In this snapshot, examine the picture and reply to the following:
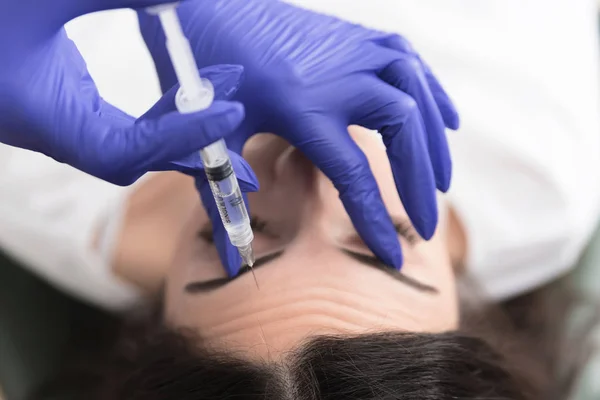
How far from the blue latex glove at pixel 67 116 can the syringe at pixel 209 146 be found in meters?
0.02

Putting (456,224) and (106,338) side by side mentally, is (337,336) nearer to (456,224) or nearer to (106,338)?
(456,224)

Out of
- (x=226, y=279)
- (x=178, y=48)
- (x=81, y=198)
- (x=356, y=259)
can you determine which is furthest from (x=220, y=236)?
(x=81, y=198)

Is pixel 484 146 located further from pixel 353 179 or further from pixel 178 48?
pixel 178 48

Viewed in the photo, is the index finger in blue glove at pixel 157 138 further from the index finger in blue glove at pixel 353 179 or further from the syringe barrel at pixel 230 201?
the index finger in blue glove at pixel 353 179

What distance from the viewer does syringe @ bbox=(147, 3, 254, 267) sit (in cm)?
52

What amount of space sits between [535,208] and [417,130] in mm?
537

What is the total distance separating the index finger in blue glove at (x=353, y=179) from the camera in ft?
2.33

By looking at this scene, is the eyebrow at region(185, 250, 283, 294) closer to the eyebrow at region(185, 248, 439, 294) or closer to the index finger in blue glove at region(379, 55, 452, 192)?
the eyebrow at region(185, 248, 439, 294)

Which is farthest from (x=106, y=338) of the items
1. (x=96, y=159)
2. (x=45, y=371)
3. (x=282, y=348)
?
(x=96, y=159)

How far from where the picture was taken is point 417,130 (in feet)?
2.34

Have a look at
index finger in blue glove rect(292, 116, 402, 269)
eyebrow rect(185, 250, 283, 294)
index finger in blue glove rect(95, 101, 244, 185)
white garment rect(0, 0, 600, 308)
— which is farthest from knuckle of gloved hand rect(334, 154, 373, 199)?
white garment rect(0, 0, 600, 308)

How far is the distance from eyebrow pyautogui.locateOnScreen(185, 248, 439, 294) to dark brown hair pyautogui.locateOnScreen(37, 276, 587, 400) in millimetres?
64

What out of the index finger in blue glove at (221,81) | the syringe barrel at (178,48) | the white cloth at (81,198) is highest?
the syringe barrel at (178,48)

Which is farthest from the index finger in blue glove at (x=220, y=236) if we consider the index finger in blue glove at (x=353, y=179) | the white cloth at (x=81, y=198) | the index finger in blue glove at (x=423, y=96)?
the white cloth at (x=81, y=198)
